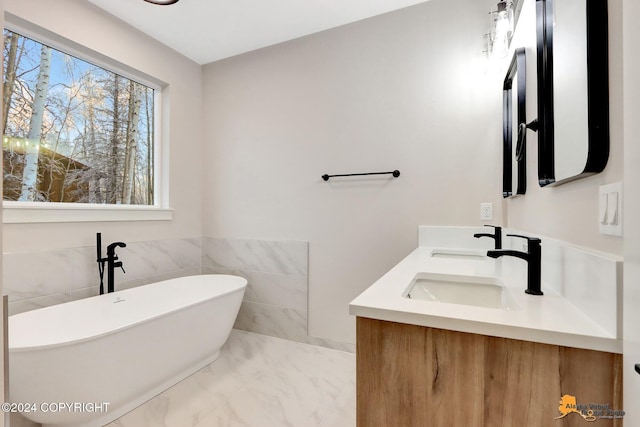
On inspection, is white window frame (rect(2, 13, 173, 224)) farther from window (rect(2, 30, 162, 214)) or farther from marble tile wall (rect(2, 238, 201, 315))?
marble tile wall (rect(2, 238, 201, 315))

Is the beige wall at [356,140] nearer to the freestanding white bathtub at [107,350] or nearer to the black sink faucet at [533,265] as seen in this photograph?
the freestanding white bathtub at [107,350]

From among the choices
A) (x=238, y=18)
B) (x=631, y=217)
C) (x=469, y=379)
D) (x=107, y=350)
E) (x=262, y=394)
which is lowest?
(x=262, y=394)

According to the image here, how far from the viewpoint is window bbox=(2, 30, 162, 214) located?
187 centimetres

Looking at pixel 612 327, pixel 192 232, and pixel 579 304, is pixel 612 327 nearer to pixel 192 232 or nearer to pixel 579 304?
pixel 579 304

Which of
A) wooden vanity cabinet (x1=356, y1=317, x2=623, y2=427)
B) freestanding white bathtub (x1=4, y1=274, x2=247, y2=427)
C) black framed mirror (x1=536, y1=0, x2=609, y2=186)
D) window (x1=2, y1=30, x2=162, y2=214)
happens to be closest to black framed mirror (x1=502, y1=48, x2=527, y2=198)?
black framed mirror (x1=536, y1=0, x2=609, y2=186)

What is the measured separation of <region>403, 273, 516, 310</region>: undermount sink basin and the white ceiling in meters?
1.99

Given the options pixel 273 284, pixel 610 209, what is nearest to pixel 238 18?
pixel 273 284

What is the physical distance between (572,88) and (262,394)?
2.03m

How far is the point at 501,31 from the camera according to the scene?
1.69m

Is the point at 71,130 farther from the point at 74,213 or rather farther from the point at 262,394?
the point at 262,394

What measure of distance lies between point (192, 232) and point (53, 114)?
4.47 ft

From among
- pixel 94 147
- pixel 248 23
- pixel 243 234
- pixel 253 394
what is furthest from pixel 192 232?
pixel 248 23

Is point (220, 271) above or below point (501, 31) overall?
below

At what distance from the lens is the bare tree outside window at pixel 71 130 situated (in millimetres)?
1867
